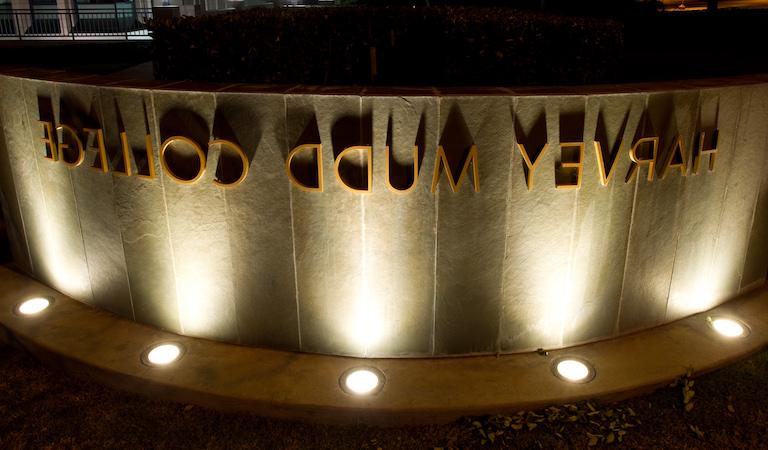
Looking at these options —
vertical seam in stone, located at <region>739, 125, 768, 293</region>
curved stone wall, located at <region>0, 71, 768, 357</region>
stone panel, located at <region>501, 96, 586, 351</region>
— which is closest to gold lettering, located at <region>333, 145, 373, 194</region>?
curved stone wall, located at <region>0, 71, 768, 357</region>

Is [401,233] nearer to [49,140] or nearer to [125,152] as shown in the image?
[125,152]

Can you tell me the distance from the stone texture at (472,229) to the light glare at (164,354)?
2148mm

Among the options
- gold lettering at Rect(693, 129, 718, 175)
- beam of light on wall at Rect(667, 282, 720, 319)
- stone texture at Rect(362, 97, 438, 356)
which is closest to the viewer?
stone texture at Rect(362, 97, 438, 356)

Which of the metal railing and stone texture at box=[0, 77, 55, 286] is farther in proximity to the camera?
the metal railing

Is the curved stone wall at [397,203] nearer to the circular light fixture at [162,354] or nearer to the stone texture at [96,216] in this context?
the stone texture at [96,216]

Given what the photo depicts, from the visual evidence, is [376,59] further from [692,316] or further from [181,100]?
[692,316]

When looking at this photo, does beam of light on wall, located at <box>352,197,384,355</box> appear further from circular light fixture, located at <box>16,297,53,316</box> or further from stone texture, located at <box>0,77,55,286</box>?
stone texture, located at <box>0,77,55,286</box>

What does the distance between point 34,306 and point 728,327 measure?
21.2 ft

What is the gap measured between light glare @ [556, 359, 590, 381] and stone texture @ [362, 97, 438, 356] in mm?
1042

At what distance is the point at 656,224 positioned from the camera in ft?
15.1

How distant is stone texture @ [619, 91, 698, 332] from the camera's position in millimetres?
4352

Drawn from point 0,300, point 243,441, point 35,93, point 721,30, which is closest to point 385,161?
point 243,441

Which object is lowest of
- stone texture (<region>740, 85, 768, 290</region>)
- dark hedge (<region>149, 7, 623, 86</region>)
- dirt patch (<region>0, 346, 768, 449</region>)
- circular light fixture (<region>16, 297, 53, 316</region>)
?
dirt patch (<region>0, 346, 768, 449</region>)

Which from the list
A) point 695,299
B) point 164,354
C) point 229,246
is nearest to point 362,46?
point 229,246
